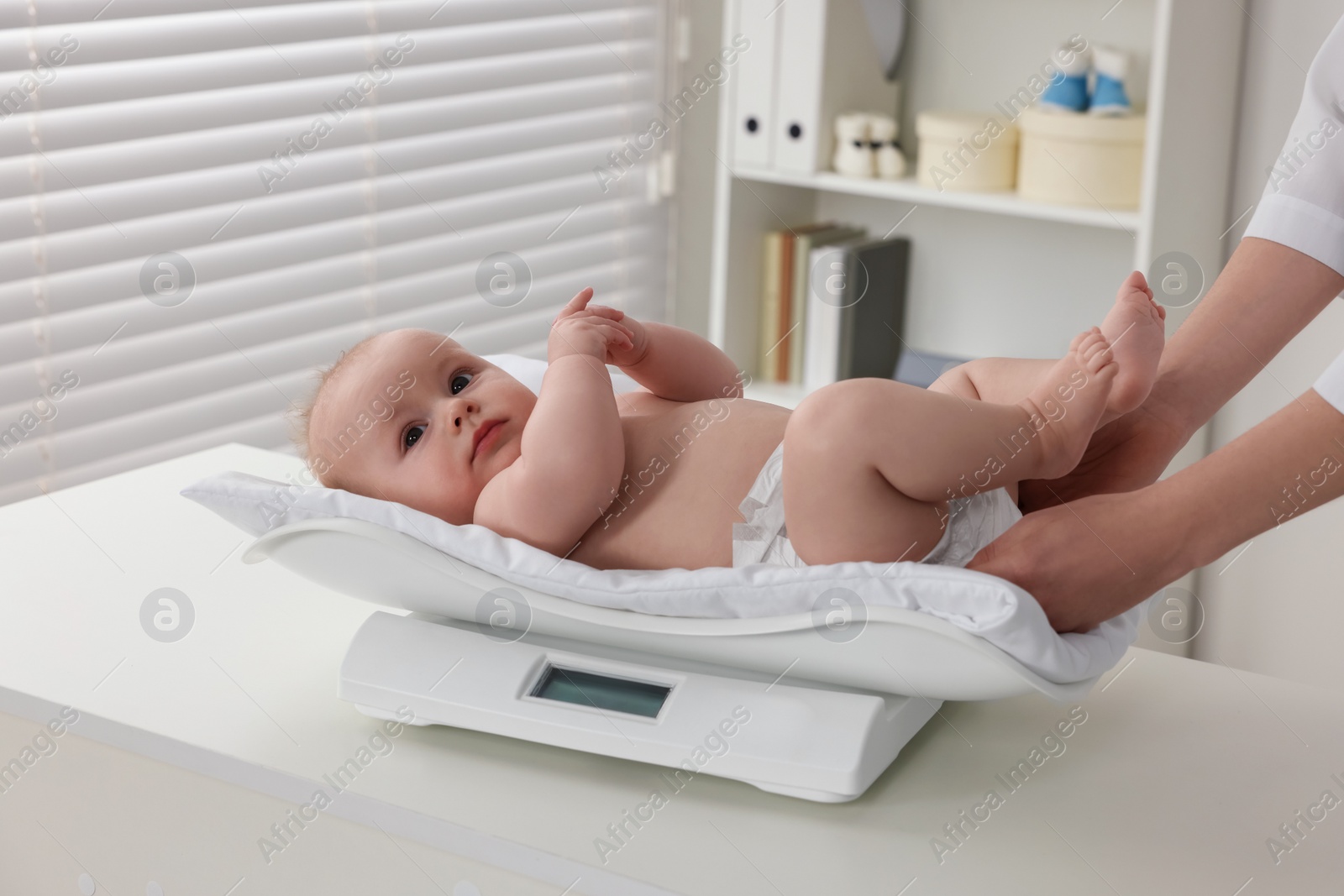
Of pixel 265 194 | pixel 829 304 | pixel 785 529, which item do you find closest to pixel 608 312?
pixel 785 529

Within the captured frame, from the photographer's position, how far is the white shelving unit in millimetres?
1991

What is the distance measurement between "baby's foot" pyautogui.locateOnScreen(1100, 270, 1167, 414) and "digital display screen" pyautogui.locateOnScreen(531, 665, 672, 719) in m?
0.40

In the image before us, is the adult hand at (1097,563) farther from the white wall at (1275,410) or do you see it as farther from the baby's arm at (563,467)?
the white wall at (1275,410)

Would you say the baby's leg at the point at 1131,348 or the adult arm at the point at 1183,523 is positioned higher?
the baby's leg at the point at 1131,348

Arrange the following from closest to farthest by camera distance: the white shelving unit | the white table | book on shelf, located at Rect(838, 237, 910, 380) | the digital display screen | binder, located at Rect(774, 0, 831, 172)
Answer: the white table
the digital display screen
the white shelving unit
binder, located at Rect(774, 0, 831, 172)
book on shelf, located at Rect(838, 237, 910, 380)

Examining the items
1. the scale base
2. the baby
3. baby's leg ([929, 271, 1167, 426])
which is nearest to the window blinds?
the baby

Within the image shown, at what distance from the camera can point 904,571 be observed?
785mm

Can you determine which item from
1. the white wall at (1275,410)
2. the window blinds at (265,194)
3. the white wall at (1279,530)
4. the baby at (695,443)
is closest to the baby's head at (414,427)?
the baby at (695,443)

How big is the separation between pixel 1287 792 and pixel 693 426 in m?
0.53

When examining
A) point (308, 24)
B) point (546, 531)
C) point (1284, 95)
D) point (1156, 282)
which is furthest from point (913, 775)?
point (308, 24)

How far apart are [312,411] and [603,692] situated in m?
0.49

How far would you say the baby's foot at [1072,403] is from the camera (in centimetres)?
87

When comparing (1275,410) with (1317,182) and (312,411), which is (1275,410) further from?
(312,411)

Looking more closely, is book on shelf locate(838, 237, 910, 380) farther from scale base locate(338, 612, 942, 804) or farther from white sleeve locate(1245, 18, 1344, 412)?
scale base locate(338, 612, 942, 804)
